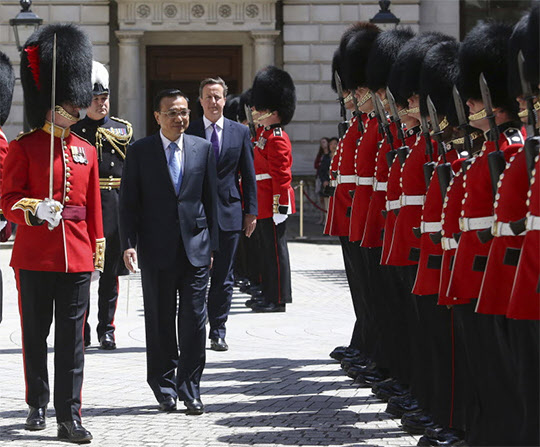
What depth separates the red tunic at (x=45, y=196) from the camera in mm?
6098

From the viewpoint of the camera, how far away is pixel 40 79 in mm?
6387

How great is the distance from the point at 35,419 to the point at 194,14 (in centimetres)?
1750

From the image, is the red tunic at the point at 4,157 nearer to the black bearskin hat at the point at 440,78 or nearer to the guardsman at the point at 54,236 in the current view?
the guardsman at the point at 54,236

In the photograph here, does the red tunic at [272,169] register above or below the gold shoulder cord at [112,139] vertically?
below

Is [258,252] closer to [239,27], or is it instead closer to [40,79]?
[40,79]

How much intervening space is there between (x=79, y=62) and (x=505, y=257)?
8.60 ft

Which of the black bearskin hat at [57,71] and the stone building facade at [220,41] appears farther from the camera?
the stone building facade at [220,41]

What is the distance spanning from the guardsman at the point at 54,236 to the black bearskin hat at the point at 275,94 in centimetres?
491

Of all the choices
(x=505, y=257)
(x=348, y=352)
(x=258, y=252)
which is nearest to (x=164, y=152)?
(x=348, y=352)

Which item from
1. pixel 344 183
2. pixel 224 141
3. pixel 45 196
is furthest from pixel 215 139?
pixel 45 196

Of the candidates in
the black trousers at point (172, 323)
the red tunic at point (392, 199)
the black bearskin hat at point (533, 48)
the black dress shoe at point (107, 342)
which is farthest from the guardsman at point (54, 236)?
the black dress shoe at point (107, 342)

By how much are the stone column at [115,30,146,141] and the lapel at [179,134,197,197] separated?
16239 mm

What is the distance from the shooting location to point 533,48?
16.2 feet

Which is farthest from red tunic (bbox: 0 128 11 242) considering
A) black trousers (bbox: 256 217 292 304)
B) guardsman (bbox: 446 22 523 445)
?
black trousers (bbox: 256 217 292 304)
